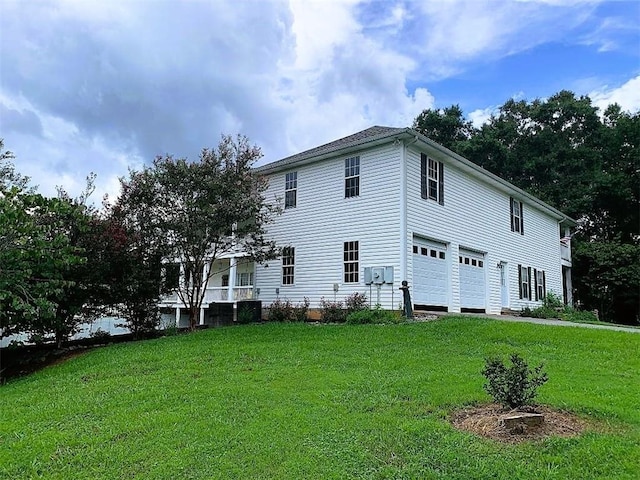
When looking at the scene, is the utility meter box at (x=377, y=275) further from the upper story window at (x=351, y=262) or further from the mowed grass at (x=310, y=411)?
the mowed grass at (x=310, y=411)

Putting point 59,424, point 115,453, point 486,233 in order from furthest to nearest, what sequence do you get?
point 486,233 < point 59,424 < point 115,453

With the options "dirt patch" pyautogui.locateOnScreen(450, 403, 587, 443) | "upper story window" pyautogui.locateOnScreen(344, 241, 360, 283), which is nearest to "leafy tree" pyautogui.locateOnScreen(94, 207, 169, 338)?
"upper story window" pyautogui.locateOnScreen(344, 241, 360, 283)

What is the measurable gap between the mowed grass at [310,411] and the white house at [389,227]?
4886 millimetres

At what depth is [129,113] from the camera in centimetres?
1725

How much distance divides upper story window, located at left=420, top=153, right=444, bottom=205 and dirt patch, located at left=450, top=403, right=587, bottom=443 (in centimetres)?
1088

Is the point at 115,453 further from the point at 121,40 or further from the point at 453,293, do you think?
the point at 453,293

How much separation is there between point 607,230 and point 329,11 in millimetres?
29957

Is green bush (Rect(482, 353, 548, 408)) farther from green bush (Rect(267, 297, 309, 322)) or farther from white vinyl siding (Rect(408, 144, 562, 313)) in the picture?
green bush (Rect(267, 297, 309, 322))

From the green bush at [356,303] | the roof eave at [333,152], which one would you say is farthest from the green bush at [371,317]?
the roof eave at [333,152]

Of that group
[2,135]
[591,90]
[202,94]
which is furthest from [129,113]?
[591,90]

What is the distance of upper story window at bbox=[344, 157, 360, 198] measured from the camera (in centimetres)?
1620

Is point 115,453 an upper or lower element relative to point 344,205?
lower

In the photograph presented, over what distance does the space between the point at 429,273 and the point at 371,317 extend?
325 centimetres

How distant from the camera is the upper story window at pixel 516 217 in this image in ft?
71.6
